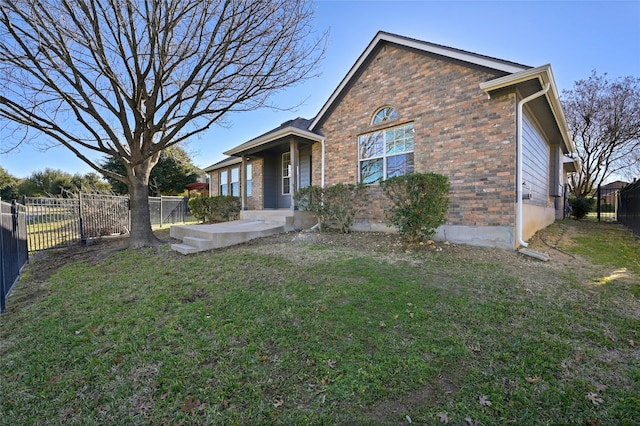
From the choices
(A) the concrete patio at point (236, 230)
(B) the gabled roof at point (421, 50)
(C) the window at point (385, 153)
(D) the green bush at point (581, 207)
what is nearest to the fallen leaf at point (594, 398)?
(B) the gabled roof at point (421, 50)

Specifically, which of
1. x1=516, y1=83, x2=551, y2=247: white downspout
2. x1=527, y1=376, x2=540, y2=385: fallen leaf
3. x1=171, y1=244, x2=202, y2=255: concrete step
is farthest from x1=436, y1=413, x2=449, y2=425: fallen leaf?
x1=171, y1=244, x2=202, y2=255: concrete step

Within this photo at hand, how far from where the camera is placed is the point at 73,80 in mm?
7879

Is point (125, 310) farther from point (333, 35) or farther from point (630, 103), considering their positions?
point (630, 103)

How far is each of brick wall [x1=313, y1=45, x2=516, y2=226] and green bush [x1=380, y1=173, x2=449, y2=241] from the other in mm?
1143

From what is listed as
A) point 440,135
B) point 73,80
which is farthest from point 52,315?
point 440,135

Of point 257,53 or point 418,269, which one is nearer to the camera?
point 418,269

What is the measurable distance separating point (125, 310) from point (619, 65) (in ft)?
91.9

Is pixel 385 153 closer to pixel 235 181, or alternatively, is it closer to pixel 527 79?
pixel 527 79

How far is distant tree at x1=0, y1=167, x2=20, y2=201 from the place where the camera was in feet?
95.9

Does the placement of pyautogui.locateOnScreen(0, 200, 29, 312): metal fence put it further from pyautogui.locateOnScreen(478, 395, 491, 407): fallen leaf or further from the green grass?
pyautogui.locateOnScreen(478, 395, 491, 407): fallen leaf

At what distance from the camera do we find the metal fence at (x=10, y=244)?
14.5ft

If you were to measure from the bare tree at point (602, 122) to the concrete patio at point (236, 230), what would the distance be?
22.2 m

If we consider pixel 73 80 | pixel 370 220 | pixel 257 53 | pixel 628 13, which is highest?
pixel 628 13

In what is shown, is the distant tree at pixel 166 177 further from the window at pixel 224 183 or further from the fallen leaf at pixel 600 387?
the fallen leaf at pixel 600 387
